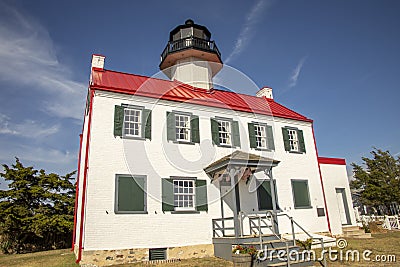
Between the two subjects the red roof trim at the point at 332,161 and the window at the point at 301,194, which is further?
the red roof trim at the point at 332,161

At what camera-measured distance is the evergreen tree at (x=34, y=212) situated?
15.2 meters

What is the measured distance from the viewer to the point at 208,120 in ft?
46.3

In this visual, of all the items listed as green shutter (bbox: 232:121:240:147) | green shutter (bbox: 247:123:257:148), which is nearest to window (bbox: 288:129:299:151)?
green shutter (bbox: 247:123:257:148)

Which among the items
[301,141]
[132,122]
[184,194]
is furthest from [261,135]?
[132,122]

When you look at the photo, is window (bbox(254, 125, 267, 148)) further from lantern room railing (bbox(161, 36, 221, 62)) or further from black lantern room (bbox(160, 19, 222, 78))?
lantern room railing (bbox(161, 36, 221, 62))

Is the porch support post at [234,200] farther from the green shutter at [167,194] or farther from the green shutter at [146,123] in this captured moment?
the green shutter at [146,123]

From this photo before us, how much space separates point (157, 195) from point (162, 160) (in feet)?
5.03

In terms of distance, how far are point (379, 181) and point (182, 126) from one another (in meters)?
22.7

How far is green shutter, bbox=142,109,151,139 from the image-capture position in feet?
40.4

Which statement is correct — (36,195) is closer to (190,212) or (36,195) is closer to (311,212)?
(190,212)

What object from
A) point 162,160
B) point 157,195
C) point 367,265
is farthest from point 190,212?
point 367,265

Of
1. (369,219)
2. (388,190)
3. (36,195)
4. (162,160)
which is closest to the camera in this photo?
(162,160)

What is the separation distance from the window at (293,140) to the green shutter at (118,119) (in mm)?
9012

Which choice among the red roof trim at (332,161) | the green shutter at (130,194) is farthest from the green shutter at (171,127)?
the red roof trim at (332,161)
